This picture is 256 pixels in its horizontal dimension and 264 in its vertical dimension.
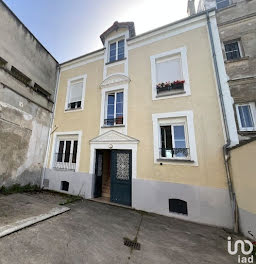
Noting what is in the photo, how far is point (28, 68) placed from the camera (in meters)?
7.07

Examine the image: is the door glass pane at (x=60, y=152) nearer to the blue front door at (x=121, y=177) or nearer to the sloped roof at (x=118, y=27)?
the blue front door at (x=121, y=177)

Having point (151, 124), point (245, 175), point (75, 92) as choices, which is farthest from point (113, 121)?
point (245, 175)

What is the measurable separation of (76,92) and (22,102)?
2.84m

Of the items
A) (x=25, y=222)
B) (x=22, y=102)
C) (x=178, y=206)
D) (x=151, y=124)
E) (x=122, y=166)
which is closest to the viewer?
(x=25, y=222)

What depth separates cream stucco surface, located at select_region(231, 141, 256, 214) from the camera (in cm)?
333

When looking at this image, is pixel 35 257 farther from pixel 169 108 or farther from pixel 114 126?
pixel 169 108

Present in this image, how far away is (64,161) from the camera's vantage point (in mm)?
7402

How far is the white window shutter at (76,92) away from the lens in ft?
26.3

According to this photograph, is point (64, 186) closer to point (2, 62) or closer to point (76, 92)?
point (76, 92)

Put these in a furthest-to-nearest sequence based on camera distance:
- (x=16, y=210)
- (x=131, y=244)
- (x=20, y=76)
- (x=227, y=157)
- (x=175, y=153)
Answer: (x=20, y=76), (x=175, y=153), (x=227, y=157), (x=16, y=210), (x=131, y=244)

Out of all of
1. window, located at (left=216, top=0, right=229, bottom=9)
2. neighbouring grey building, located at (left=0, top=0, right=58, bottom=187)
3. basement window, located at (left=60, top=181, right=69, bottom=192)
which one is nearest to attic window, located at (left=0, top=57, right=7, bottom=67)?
neighbouring grey building, located at (left=0, top=0, right=58, bottom=187)

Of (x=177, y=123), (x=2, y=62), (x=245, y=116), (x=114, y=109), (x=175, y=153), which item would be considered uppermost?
(x=2, y=62)

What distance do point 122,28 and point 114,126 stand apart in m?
5.99

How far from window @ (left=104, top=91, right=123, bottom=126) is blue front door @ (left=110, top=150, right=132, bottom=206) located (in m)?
1.55
